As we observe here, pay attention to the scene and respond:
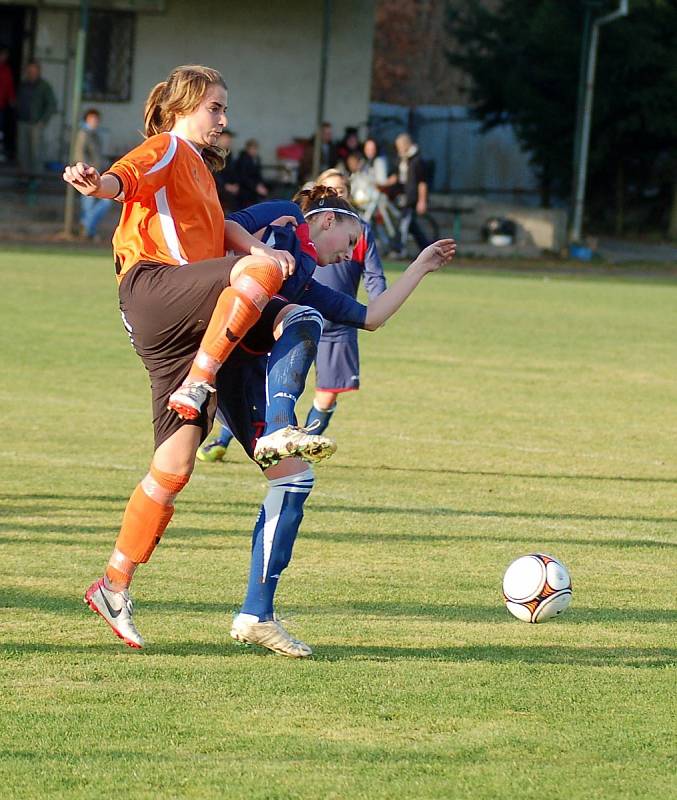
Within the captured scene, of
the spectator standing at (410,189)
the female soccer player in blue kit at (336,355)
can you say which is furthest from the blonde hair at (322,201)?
the spectator standing at (410,189)

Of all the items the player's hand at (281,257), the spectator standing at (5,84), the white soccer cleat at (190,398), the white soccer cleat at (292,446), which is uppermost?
the spectator standing at (5,84)

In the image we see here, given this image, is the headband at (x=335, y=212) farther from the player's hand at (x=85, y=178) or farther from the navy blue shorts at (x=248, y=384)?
the player's hand at (x=85, y=178)

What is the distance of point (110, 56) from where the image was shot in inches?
1284

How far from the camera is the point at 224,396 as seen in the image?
5.25 meters

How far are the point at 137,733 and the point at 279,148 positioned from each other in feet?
98.0

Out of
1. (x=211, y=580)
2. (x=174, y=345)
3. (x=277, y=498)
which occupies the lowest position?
(x=211, y=580)

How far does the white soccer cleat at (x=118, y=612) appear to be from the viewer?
198 inches

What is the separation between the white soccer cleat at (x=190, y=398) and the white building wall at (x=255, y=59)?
28134 millimetres

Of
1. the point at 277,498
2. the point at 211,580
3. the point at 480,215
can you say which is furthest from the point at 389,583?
the point at 480,215

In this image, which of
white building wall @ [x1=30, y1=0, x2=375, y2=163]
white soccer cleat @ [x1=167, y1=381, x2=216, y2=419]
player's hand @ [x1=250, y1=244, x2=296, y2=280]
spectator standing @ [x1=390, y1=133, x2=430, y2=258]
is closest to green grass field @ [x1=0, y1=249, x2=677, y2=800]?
white soccer cleat @ [x1=167, y1=381, x2=216, y2=419]

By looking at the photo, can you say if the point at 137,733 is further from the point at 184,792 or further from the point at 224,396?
the point at 224,396

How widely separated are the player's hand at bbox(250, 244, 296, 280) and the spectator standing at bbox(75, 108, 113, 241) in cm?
2129

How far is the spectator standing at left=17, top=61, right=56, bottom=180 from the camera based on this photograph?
1156 inches

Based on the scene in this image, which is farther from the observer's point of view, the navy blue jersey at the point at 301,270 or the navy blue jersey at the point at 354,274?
the navy blue jersey at the point at 354,274
